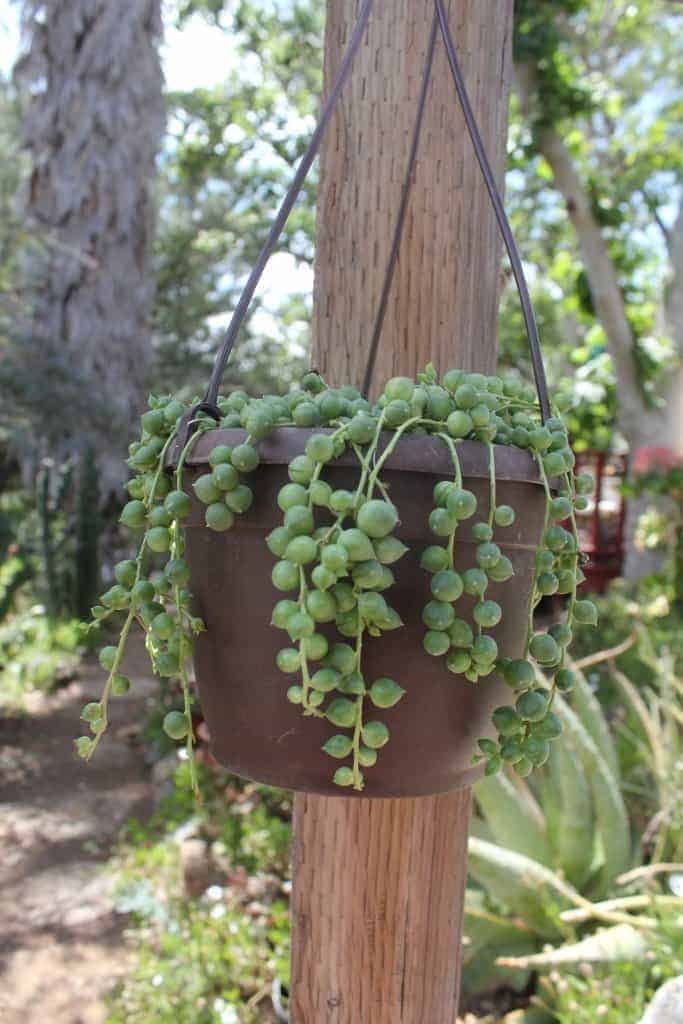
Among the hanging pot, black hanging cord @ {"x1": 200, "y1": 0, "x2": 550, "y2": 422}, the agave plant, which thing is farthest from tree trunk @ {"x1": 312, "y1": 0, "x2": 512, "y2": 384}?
the agave plant

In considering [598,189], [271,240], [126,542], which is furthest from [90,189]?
[271,240]

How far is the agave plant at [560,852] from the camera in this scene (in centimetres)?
203

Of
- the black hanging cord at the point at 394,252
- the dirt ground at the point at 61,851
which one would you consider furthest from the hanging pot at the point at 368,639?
the dirt ground at the point at 61,851

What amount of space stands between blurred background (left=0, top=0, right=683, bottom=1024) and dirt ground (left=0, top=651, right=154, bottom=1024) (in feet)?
0.04

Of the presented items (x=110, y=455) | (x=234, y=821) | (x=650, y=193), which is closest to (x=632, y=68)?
(x=650, y=193)

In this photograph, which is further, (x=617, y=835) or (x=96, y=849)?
(x=96, y=849)

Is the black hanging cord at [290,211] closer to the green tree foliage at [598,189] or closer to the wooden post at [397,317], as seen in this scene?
the wooden post at [397,317]

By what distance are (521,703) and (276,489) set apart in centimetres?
26

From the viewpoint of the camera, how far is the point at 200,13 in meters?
7.01

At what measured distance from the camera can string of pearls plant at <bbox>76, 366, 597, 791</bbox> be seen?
0.61 meters

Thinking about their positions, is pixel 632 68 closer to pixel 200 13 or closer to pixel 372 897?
pixel 200 13

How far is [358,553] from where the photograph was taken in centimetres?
58

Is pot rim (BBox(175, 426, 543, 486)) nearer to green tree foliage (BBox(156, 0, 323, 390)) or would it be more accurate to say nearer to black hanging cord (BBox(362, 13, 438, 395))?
black hanging cord (BBox(362, 13, 438, 395))

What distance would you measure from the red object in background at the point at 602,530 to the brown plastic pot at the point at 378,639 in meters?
7.81
